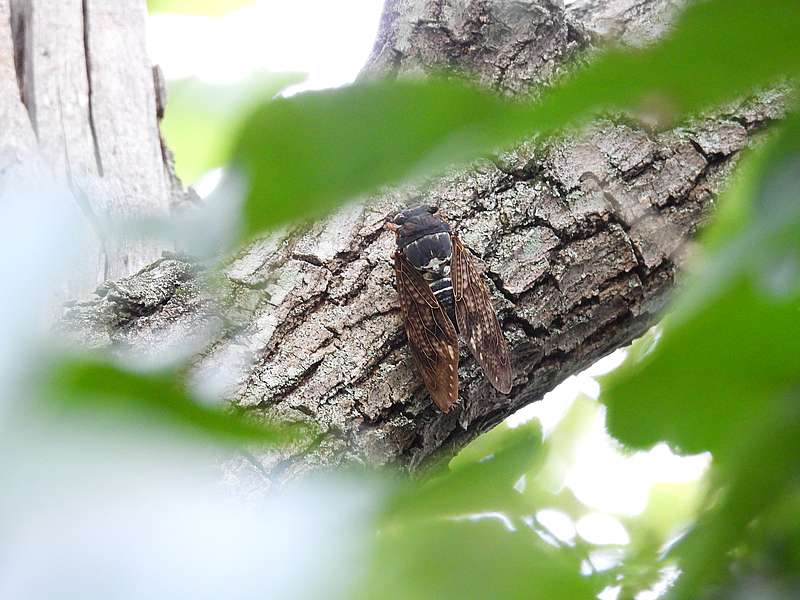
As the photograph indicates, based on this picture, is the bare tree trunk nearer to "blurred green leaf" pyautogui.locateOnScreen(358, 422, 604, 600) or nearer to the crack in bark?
the crack in bark

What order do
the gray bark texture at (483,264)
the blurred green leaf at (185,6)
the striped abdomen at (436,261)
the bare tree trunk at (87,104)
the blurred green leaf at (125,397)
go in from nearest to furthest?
the blurred green leaf at (125,397), the gray bark texture at (483,264), the striped abdomen at (436,261), the bare tree trunk at (87,104), the blurred green leaf at (185,6)

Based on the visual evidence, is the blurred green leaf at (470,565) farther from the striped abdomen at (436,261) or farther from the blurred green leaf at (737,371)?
the striped abdomen at (436,261)

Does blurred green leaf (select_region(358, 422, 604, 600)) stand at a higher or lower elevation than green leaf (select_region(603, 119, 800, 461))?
lower

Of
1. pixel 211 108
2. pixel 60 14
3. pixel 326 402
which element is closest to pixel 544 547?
pixel 326 402

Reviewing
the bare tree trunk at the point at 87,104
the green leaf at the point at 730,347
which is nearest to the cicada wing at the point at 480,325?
the bare tree trunk at the point at 87,104

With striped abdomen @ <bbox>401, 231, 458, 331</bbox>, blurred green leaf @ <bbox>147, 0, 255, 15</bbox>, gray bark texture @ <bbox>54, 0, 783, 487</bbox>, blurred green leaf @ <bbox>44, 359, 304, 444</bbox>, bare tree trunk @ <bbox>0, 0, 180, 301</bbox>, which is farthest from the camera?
blurred green leaf @ <bbox>147, 0, 255, 15</bbox>

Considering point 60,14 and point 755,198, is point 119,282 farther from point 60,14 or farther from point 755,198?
point 755,198

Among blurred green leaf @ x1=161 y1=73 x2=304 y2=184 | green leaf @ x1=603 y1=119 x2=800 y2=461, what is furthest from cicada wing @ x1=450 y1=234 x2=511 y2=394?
green leaf @ x1=603 y1=119 x2=800 y2=461
